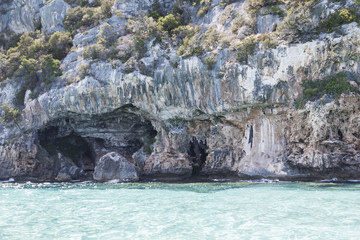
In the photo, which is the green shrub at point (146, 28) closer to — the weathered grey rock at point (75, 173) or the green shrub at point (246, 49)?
the green shrub at point (246, 49)

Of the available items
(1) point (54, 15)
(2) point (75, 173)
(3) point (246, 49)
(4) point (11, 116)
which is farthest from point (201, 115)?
(1) point (54, 15)

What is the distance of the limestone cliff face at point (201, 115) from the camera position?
64.8 feet

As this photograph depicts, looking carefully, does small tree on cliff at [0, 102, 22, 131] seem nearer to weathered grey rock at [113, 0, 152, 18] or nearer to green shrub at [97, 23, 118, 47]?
green shrub at [97, 23, 118, 47]

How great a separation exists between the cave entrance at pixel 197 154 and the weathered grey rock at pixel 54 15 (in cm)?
2145

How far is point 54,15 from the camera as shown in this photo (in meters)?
37.6

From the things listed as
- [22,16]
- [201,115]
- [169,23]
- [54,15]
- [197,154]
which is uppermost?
[22,16]

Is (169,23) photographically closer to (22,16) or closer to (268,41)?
(268,41)

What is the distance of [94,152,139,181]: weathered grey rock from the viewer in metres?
25.3

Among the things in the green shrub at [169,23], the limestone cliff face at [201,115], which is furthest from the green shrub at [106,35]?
the green shrub at [169,23]

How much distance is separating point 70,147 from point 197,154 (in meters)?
13.9

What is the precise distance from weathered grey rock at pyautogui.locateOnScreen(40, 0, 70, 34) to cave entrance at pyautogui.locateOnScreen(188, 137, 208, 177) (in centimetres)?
2145

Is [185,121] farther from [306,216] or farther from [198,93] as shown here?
[306,216]

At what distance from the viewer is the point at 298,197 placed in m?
12.3

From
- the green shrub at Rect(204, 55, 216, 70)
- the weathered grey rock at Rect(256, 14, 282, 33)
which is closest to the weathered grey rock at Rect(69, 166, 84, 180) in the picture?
the green shrub at Rect(204, 55, 216, 70)
